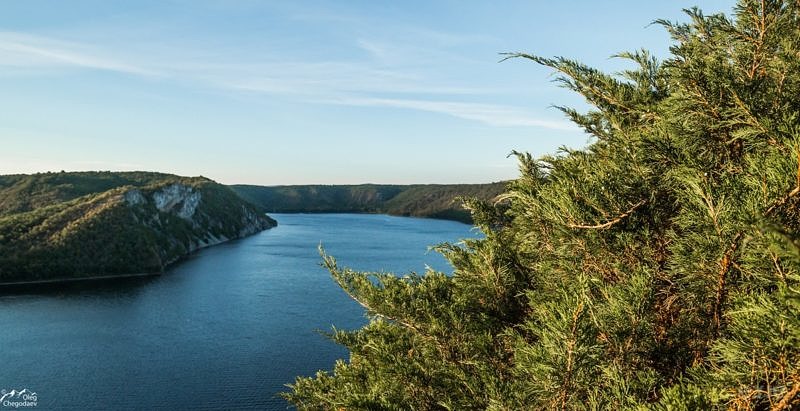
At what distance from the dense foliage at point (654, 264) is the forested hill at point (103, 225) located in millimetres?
89604

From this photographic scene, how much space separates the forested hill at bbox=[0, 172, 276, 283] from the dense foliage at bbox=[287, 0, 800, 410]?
89604mm

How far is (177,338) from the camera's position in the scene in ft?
154

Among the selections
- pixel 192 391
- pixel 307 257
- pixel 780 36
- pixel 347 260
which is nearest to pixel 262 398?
pixel 192 391

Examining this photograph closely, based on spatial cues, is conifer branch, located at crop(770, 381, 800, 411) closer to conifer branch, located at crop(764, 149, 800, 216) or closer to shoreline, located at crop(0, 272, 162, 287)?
conifer branch, located at crop(764, 149, 800, 216)

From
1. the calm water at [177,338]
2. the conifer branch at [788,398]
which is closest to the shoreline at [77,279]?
the calm water at [177,338]

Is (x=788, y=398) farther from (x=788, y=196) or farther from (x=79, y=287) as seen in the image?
(x=79, y=287)

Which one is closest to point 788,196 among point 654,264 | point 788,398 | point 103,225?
point 788,398

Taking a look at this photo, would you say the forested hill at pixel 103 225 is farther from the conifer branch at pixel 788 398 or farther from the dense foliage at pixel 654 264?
the conifer branch at pixel 788 398

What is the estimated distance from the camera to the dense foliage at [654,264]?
4301 mm

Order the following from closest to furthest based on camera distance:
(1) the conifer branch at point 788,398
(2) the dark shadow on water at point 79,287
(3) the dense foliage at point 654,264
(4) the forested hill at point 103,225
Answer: (1) the conifer branch at point 788,398 < (3) the dense foliage at point 654,264 < (2) the dark shadow on water at point 79,287 < (4) the forested hill at point 103,225

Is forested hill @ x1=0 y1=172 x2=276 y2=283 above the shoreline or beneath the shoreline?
above

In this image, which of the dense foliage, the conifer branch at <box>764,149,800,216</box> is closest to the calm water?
the dense foliage

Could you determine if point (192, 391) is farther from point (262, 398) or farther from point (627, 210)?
point (627, 210)

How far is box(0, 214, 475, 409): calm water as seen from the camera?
35.9 m
